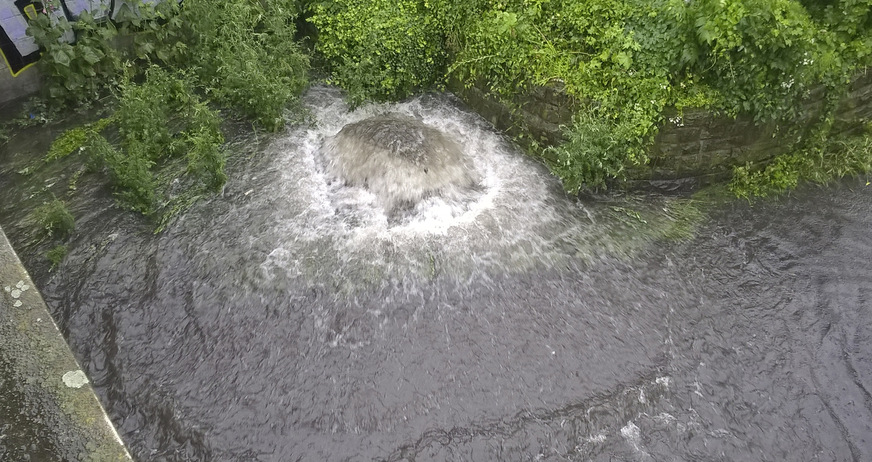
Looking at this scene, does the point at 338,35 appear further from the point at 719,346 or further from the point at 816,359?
the point at 816,359

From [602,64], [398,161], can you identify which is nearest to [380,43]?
[398,161]

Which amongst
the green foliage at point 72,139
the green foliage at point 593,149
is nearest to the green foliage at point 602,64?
the green foliage at point 593,149

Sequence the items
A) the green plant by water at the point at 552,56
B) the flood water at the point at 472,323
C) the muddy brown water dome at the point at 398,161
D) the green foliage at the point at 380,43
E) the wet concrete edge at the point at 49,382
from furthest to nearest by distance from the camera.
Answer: the green foliage at the point at 380,43
the muddy brown water dome at the point at 398,161
the green plant by water at the point at 552,56
the flood water at the point at 472,323
the wet concrete edge at the point at 49,382

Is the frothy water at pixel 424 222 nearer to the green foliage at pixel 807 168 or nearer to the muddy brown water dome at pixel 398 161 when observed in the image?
the muddy brown water dome at pixel 398 161

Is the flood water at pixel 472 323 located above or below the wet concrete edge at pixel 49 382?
below

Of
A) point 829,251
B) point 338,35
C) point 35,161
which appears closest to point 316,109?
point 338,35

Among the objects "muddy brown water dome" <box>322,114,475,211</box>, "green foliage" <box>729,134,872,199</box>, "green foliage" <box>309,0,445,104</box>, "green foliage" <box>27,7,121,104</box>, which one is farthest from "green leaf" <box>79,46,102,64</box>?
"green foliage" <box>729,134,872,199</box>

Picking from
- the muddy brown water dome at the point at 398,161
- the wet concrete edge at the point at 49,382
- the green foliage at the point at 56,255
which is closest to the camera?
the wet concrete edge at the point at 49,382
